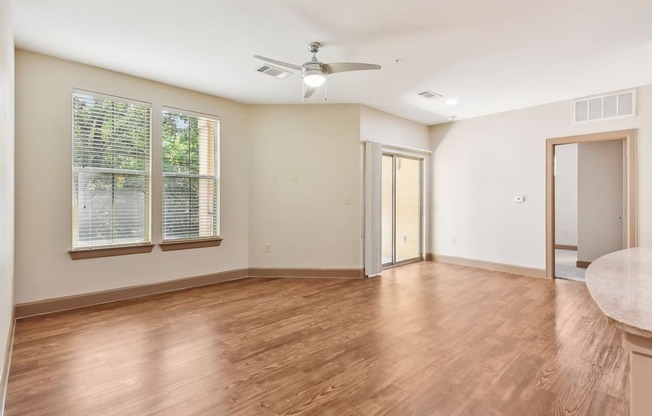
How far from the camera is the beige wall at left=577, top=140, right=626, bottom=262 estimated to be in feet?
18.1

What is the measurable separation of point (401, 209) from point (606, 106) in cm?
335

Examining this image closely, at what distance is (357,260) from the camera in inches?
195

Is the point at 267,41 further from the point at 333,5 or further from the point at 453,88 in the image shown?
the point at 453,88

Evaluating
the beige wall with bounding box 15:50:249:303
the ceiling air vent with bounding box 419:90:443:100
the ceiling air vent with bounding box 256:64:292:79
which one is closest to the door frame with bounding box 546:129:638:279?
the ceiling air vent with bounding box 419:90:443:100

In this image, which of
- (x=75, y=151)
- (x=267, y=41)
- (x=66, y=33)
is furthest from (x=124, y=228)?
(x=267, y=41)

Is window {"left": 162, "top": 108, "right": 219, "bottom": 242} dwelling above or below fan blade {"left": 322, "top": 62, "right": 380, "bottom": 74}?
below

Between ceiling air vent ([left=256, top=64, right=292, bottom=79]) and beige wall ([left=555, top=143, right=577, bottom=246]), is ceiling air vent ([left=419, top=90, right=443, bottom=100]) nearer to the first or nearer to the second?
ceiling air vent ([left=256, top=64, right=292, bottom=79])

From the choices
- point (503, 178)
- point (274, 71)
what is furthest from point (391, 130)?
point (274, 71)

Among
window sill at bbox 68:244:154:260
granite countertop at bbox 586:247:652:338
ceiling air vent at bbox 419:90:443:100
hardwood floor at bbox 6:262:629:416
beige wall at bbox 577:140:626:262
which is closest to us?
granite countertop at bbox 586:247:652:338

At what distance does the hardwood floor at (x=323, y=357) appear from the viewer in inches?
73.7

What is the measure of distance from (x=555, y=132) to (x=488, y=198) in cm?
141

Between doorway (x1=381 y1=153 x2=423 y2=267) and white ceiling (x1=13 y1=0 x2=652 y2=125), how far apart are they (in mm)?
1892

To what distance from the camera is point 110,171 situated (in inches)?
145

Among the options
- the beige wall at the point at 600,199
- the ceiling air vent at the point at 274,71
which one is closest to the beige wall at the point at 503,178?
the beige wall at the point at 600,199
